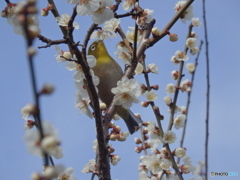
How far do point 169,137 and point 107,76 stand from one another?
855 mm

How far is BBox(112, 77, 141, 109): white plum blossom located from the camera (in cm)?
242

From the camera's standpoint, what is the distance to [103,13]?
227 cm

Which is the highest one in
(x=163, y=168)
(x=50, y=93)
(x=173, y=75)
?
(x=173, y=75)

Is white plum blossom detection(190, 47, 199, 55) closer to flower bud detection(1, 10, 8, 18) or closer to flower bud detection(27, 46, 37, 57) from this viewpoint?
flower bud detection(1, 10, 8, 18)

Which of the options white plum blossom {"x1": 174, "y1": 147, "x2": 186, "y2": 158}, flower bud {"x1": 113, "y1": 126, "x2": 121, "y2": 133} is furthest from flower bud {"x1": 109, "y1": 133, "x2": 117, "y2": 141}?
white plum blossom {"x1": 174, "y1": 147, "x2": 186, "y2": 158}

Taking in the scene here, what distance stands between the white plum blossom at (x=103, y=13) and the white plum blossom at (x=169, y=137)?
1.41 meters

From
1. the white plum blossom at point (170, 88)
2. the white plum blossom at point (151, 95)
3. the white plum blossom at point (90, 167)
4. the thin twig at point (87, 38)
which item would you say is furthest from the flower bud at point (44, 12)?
the white plum blossom at point (170, 88)

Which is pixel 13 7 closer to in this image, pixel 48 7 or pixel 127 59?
pixel 48 7

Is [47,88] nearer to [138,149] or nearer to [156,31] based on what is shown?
[156,31]

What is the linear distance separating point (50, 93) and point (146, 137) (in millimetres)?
3191

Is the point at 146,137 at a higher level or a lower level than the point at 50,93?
higher

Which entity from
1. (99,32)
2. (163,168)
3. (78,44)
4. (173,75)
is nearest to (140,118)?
(173,75)

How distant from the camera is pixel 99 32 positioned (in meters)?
2.68

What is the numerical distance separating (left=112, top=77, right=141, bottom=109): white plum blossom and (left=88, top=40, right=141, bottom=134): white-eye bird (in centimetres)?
101
